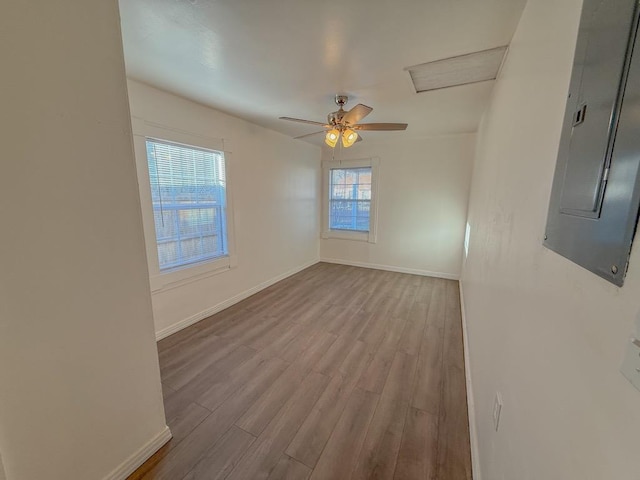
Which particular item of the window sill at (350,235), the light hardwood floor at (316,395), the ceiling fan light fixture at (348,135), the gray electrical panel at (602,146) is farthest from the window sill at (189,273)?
the gray electrical panel at (602,146)

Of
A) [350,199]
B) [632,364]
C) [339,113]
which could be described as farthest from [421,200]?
[632,364]

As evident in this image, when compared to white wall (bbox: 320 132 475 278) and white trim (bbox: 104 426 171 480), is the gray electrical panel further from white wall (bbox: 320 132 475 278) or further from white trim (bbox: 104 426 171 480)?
white wall (bbox: 320 132 475 278)

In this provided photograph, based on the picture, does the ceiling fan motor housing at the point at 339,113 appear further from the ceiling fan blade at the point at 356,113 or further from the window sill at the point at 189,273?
the window sill at the point at 189,273

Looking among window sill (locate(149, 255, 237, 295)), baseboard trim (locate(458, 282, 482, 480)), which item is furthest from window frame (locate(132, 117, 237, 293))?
baseboard trim (locate(458, 282, 482, 480))

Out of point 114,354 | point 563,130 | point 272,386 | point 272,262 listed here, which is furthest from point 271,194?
point 563,130

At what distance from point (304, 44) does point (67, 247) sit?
1.69 m

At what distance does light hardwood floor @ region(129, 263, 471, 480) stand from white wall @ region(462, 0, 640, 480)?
1.37 feet

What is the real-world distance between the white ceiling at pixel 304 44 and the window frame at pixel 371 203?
80.8 inches

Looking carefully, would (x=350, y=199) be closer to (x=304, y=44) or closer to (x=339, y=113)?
(x=339, y=113)

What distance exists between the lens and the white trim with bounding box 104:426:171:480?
1.23 meters

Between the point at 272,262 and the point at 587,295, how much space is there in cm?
374

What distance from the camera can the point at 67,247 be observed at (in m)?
1.00

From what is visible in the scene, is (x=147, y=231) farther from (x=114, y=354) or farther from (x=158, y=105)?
(x=114, y=354)

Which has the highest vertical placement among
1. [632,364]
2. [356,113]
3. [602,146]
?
[356,113]
